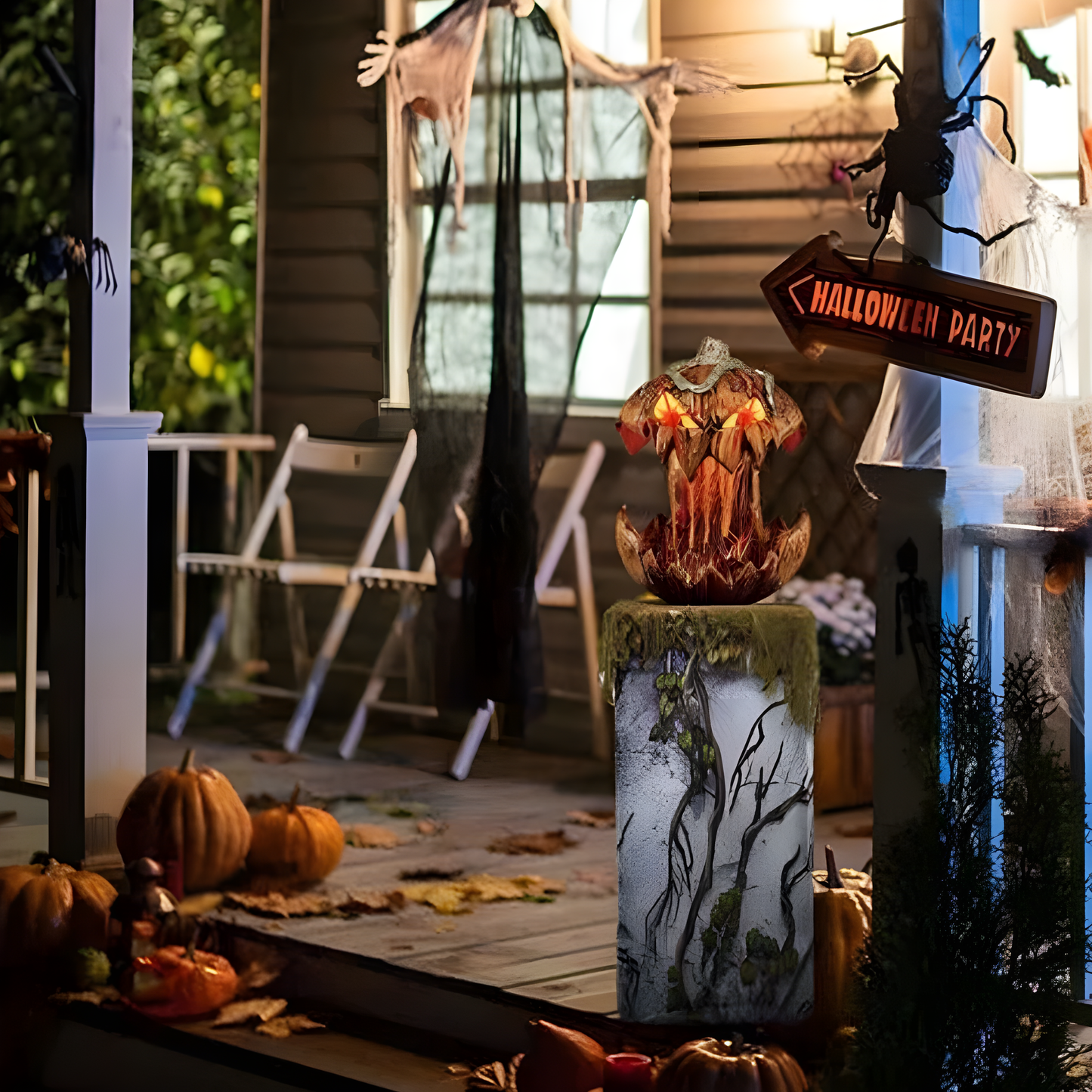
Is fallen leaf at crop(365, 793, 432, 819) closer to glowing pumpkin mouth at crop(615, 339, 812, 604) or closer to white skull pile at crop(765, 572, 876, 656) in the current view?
white skull pile at crop(765, 572, 876, 656)

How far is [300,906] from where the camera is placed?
353 centimetres

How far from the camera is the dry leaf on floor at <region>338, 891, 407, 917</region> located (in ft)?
11.6

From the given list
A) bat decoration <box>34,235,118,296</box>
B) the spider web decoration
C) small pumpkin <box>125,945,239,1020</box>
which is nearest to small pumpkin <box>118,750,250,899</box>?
small pumpkin <box>125,945,239,1020</box>

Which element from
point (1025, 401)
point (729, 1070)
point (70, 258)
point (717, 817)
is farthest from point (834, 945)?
point (70, 258)

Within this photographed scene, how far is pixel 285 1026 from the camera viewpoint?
3.05 meters

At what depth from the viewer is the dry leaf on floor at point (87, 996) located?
3.21 meters

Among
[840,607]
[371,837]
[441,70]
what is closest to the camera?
[441,70]

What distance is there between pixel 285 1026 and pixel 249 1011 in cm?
9

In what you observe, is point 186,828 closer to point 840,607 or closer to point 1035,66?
point 840,607

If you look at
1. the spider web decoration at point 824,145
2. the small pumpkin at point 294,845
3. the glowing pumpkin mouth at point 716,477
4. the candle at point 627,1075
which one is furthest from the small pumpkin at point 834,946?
the spider web decoration at point 824,145

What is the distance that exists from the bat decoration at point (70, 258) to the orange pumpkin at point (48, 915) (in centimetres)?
121

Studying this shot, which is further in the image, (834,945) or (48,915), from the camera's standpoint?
(48,915)

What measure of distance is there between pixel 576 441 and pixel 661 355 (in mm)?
333

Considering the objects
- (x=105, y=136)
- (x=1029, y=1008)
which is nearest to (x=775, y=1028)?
(x=1029, y=1008)
